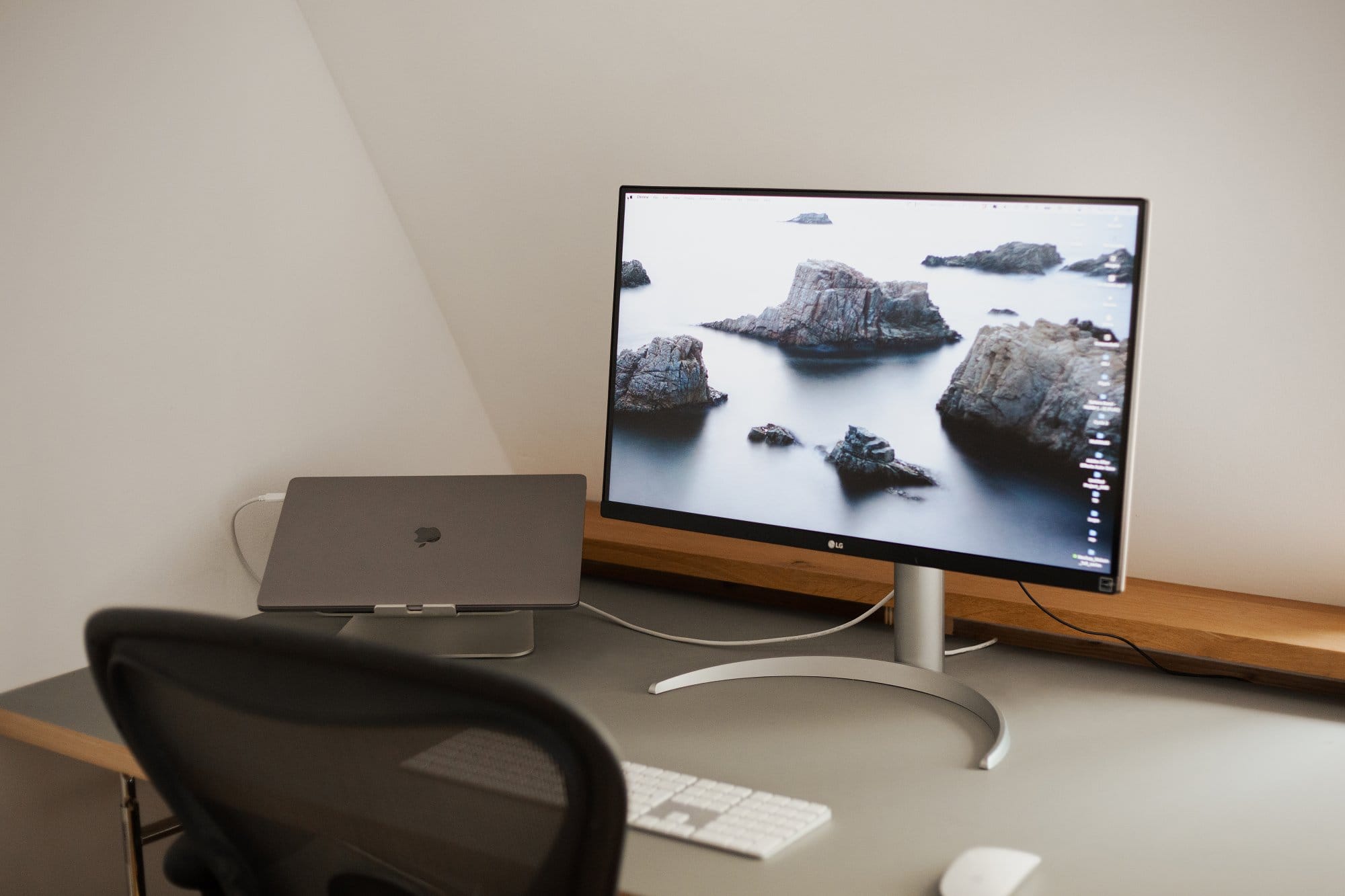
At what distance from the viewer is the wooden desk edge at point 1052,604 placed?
1.34m

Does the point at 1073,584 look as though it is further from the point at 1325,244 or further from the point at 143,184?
the point at 143,184

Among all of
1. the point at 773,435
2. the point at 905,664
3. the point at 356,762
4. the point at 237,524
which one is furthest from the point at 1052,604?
the point at 237,524

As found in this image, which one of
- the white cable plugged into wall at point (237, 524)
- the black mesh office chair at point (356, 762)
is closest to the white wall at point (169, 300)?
the white cable plugged into wall at point (237, 524)

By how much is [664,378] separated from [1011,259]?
0.47 meters

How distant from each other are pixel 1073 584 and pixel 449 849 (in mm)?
735

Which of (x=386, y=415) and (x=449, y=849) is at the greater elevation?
(x=386, y=415)

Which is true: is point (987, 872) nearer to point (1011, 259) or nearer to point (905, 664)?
point (905, 664)

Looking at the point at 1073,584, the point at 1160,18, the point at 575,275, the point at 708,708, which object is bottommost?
the point at 708,708

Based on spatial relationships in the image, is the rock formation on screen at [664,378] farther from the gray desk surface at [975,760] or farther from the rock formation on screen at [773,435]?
the gray desk surface at [975,760]

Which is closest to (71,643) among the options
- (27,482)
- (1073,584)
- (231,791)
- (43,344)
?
(27,482)

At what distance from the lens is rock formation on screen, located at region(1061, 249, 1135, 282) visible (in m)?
1.10

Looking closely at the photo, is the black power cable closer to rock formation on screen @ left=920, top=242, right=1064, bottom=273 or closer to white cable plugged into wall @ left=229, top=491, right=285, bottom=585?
rock formation on screen @ left=920, top=242, right=1064, bottom=273

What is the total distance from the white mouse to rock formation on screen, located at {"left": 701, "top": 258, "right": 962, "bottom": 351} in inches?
21.9

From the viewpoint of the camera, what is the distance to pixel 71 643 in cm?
141
